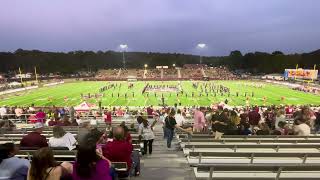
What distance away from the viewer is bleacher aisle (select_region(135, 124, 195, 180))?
961 cm

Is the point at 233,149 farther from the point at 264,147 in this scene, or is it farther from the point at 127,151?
the point at 127,151

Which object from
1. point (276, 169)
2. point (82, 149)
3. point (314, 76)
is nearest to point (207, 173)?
point (276, 169)

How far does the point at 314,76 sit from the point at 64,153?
82.3m

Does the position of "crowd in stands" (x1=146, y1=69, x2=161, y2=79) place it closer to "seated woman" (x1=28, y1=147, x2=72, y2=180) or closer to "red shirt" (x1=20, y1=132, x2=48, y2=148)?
"red shirt" (x1=20, y1=132, x2=48, y2=148)

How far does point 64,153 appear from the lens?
28.4ft

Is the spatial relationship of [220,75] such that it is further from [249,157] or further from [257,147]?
[249,157]

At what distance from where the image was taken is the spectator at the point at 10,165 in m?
6.44

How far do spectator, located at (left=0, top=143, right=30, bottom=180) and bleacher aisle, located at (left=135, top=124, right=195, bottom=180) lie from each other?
3457mm

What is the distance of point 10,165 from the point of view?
255 inches

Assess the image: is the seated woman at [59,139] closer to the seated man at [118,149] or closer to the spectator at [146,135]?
the seated man at [118,149]

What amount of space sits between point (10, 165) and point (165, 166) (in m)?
4.95

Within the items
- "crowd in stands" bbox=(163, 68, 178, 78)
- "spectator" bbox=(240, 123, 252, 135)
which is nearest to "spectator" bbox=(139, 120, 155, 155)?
"spectator" bbox=(240, 123, 252, 135)

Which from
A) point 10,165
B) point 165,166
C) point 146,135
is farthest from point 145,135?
point 10,165

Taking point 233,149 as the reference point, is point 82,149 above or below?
above
